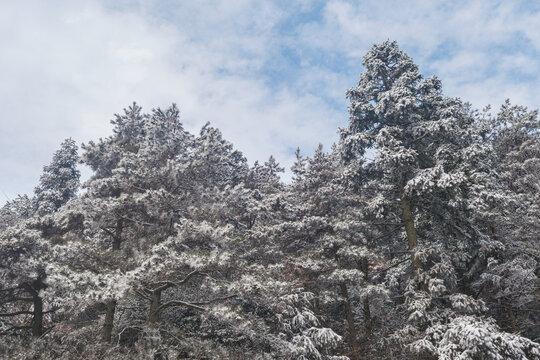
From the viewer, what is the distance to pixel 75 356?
32.3ft

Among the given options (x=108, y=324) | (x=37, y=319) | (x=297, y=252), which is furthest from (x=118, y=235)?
(x=297, y=252)

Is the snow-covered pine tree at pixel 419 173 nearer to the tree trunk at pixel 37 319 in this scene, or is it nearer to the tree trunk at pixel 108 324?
the tree trunk at pixel 108 324

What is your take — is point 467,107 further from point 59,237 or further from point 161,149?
point 59,237

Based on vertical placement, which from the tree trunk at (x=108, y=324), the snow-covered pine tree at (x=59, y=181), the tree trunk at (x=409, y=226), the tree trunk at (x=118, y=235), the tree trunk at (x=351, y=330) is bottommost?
the tree trunk at (x=351, y=330)

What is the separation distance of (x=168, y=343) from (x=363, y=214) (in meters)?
11.5

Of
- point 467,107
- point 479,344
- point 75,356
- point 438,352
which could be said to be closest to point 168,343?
point 75,356

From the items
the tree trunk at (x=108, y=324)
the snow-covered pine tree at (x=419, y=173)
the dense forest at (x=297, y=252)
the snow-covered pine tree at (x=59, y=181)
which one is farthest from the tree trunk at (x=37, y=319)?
the snow-covered pine tree at (x=419, y=173)

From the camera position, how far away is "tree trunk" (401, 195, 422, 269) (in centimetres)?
1393

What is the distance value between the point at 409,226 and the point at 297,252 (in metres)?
6.50

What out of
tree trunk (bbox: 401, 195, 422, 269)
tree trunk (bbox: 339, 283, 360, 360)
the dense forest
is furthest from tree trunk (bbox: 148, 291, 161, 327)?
tree trunk (bbox: 401, 195, 422, 269)

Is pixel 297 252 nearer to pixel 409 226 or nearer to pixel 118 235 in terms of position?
pixel 409 226

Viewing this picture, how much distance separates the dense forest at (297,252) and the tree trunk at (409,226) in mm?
92

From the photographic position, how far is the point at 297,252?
17.9 meters

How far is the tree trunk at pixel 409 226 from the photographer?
13931mm
